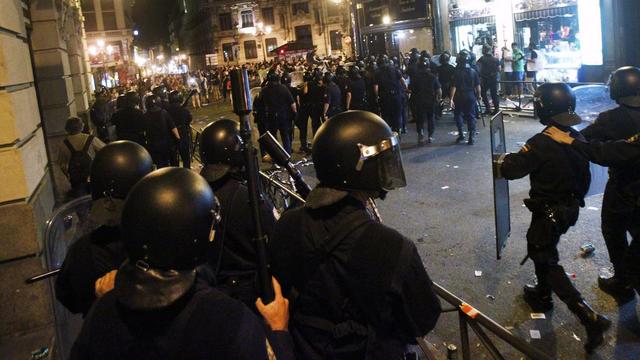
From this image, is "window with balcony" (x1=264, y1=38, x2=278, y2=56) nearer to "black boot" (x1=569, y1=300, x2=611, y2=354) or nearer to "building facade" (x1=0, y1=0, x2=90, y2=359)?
"building facade" (x1=0, y1=0, x2=90, y2=359)

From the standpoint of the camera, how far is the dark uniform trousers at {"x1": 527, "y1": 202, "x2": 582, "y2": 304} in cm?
423

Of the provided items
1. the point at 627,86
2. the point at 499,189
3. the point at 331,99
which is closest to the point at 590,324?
the point at 499,189

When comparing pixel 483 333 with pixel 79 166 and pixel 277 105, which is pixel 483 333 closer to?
pixel 79 166

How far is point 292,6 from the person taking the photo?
67.8 metres

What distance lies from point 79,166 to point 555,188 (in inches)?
229

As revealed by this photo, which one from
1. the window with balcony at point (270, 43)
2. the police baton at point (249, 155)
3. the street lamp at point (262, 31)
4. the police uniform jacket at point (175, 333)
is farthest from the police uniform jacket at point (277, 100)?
the window with balcony at point (270, 43)

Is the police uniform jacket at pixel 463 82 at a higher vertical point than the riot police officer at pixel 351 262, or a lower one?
higher

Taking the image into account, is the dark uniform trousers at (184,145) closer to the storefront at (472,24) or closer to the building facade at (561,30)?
the building facade at (561,30)

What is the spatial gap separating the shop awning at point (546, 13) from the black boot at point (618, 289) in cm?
1482

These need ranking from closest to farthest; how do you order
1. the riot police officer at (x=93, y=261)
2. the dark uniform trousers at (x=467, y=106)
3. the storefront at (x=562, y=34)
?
the riot police officer at (x=93, y=261), the dark uniform trousers at (x=467, y=106), the storefront at (x=562, y=34)

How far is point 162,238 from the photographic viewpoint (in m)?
1.77

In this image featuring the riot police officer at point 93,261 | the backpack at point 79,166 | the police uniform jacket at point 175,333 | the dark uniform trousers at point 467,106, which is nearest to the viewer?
the police uniform jacket at point 175,333

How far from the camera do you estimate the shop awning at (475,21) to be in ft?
70.7

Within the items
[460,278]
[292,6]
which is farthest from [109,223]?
[292,6]
